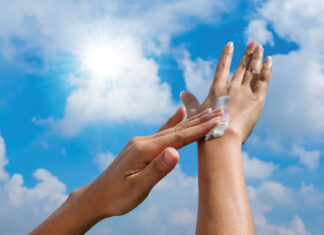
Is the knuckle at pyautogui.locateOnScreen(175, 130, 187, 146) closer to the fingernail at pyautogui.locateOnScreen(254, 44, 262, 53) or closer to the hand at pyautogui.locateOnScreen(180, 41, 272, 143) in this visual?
the hand at pyautogui.locateOnScreen(180, 41, 272, 143)

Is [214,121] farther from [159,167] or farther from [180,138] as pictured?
[159,167]

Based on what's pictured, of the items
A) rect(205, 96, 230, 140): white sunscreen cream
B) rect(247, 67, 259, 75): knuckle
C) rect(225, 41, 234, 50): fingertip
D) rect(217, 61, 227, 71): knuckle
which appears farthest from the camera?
rect(225, 41, 234, 50): fingertip

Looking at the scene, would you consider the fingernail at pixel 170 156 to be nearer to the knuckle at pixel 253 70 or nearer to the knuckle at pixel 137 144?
the knuckle at pixel 137 144

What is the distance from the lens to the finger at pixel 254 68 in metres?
4.44

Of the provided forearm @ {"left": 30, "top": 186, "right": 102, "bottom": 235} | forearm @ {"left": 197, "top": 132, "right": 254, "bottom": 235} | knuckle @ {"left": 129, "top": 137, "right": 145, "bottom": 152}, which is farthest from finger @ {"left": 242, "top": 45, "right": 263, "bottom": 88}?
forearm @ {"left": 30, "top": 186, "right": 102, "bottom": 235}

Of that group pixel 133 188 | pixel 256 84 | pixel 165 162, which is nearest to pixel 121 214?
pixel 133 188

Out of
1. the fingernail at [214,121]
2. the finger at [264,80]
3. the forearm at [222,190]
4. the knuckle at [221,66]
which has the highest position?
the knuckle at [221,66]

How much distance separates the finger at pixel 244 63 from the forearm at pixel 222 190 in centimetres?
116

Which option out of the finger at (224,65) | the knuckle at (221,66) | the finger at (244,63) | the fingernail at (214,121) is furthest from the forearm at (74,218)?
the knuckle at (221,66)

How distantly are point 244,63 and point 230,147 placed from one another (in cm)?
170

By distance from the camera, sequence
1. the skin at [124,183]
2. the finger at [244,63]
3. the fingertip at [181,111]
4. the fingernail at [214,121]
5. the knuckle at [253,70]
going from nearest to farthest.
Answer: the skin at [124,183] → the fingernail at [214,121] → the fingertip at [181,111] → the finger at [244,63] → the knuckle at [253,70]

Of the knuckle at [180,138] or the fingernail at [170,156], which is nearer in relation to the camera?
the fingernail at [170,156]

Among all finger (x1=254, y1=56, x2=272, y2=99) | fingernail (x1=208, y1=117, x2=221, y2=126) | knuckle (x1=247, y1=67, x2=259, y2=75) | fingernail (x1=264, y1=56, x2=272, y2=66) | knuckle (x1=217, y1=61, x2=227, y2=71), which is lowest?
fingernail (x1=208, y1=117, x2=221, y2=126)

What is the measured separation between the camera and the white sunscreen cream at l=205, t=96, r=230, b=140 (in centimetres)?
345
